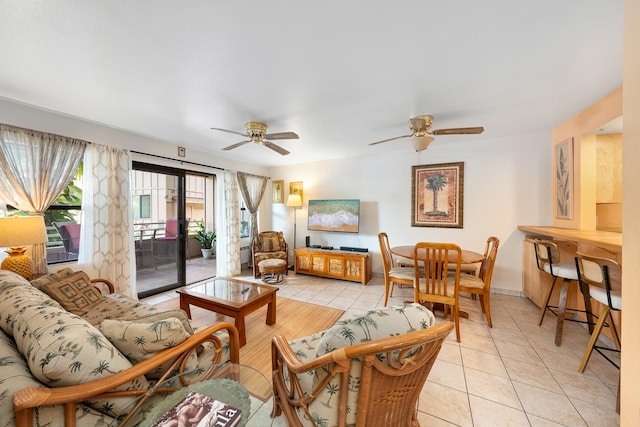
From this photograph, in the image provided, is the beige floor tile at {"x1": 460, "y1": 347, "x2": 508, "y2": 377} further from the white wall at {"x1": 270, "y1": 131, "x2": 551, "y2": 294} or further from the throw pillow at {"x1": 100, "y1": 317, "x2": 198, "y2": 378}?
the throw pillow at {"x1": 100, "y1": 317, "x2": 198, "y2": 378}

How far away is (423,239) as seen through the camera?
389 cm

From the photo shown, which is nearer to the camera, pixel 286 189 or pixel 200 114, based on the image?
pixel 200 114

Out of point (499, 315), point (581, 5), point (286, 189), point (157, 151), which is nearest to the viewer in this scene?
point (581, 5)

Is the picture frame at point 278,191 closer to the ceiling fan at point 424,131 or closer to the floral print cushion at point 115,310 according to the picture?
the ceiling fan at point 424,131

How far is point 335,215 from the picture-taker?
4.46 metres

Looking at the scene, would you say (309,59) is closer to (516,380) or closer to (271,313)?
(271,313)

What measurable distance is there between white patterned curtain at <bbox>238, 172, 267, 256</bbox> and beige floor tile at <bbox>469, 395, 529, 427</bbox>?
13.3 ft

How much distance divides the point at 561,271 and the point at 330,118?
284cm

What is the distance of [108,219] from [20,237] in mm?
961

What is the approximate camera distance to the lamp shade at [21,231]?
1.80 metres

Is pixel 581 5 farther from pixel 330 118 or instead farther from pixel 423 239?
pixel 423 239

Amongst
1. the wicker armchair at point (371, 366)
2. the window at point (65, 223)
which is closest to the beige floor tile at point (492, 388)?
the wicker armchair at point (371, 366)

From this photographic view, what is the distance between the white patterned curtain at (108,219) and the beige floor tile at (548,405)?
422cm

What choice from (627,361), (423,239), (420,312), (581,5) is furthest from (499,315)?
(581,5)
